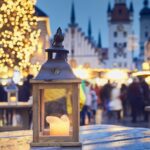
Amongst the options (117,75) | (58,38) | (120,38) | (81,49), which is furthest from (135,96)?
(120,38)

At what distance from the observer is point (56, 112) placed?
348 centimetres

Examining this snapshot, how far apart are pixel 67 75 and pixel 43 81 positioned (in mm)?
179

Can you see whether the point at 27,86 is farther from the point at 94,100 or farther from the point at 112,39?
the point at 112,39

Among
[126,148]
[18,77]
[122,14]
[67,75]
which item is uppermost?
[122,14]

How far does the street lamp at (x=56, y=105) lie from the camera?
11.3 ft

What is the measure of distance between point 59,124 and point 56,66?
0.41 meters

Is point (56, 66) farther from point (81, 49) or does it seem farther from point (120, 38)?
point (120, 38)

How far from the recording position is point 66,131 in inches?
138

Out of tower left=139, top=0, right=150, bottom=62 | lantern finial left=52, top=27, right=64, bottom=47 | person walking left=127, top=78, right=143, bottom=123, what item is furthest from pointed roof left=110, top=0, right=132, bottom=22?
lantern finial left=52, top=27, right=64, bottom=47

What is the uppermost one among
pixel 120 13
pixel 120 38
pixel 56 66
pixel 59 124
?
pixel 120 13

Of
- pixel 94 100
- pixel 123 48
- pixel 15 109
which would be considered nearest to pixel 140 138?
pixel 15 109

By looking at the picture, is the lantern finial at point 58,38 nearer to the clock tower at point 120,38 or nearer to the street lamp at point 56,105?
the street lamp at point 56,105

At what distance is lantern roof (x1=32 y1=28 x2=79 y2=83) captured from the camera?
345 centimetres

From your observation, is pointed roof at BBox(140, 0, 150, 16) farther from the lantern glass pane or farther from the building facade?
the lantern glass pane
